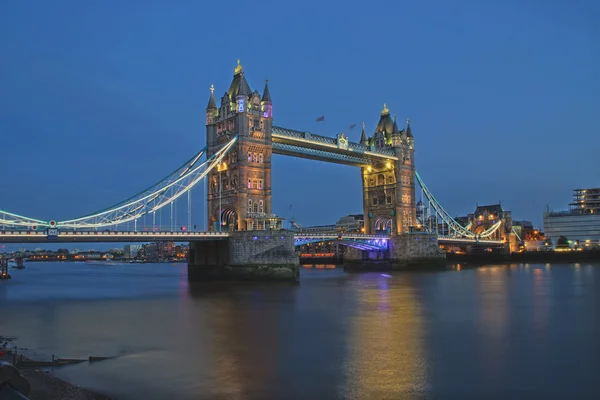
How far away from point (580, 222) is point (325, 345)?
10654 centimetres

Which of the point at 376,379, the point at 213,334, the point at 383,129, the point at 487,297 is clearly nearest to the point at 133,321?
the point at 213,334

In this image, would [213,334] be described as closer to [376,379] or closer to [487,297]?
[376,379]

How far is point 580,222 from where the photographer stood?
110562 millimetres

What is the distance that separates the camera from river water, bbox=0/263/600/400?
13.5 m

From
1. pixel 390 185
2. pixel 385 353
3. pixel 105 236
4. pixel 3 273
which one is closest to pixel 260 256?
pixel 105 236

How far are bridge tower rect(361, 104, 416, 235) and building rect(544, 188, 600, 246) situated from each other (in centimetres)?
5137

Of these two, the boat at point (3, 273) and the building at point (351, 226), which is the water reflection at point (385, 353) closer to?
the building at point (351, 226)

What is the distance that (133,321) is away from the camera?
25.1 meters

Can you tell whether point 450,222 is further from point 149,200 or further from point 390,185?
point 149,200

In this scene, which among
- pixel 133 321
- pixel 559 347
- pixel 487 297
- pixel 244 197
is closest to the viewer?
pixel 559 347

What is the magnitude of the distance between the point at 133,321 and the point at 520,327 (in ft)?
53.8

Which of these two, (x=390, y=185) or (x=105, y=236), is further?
(x=390, y=185)

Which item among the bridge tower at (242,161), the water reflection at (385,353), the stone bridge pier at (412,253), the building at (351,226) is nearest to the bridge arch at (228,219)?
the bridge tower at (242,161)

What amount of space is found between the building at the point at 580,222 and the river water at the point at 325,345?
84.0 m
